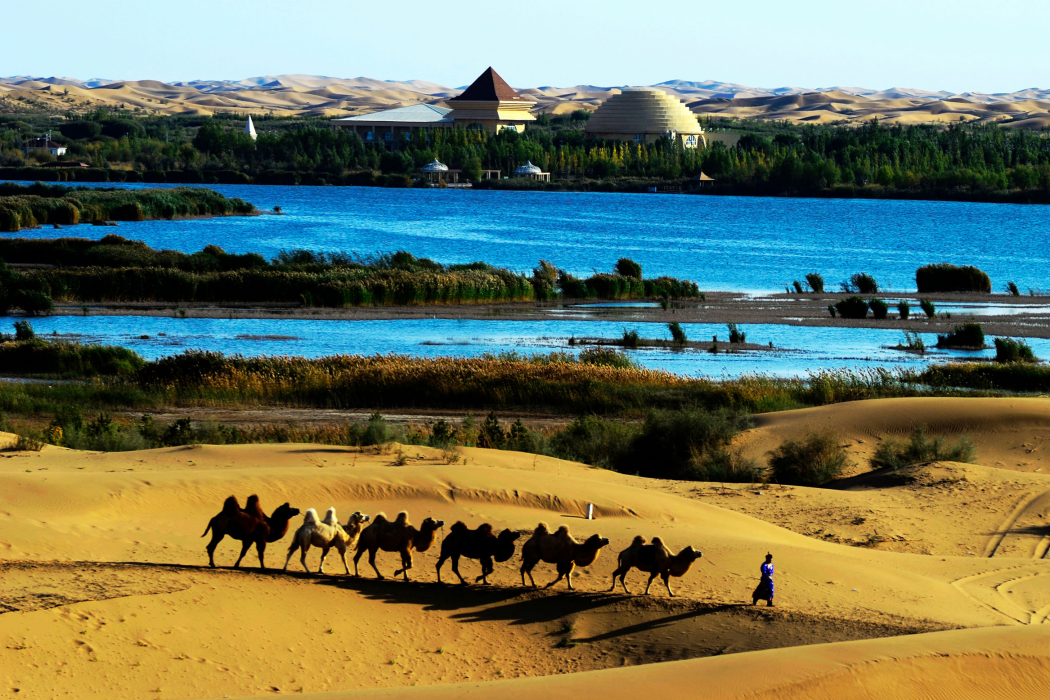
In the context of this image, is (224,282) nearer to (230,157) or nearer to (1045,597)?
(1045,597)

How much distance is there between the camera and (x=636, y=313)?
4678cm

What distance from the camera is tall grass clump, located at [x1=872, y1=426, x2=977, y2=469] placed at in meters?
19.8

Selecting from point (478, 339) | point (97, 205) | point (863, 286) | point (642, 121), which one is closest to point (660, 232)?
point (863, 286)

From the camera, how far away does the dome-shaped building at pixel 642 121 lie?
174 m

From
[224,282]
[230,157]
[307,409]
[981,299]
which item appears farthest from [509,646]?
[230,157]

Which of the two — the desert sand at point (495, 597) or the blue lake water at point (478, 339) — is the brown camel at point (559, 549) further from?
the blue lake water at point (478, 339)

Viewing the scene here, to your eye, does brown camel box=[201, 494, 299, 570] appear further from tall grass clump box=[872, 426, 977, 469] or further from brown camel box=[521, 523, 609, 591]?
tall grass clump box=[872, 426, 977, 469]

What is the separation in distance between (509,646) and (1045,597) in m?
5.85

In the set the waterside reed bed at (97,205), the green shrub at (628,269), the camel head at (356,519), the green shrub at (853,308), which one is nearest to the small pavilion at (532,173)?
the waterside reed bed at (97,205)

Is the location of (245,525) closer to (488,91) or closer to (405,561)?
(405,561)

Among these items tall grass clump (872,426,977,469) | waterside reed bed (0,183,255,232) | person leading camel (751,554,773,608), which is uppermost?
waterside reed bed (0,183,255,232)

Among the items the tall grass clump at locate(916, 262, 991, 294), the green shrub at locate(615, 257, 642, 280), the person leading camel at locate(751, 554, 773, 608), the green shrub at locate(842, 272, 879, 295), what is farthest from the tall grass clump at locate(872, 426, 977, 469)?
the tall grass clump at locate(916, 262, 991, 294)

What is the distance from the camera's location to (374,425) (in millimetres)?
19141

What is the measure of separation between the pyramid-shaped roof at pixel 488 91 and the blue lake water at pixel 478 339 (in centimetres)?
14198
